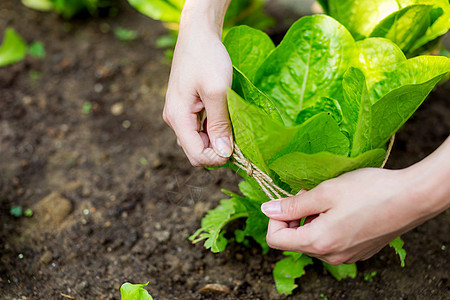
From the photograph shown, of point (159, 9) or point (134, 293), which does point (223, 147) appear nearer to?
point (134, 293)

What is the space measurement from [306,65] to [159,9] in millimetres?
985

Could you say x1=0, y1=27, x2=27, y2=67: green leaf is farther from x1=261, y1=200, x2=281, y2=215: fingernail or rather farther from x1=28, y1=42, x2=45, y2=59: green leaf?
x1=261, y1=200, x2=281, y2=215: fingernail

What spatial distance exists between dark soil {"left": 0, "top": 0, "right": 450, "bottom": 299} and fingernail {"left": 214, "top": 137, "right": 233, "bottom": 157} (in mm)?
431

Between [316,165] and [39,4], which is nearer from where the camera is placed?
[316,165]

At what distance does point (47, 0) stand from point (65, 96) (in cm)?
74

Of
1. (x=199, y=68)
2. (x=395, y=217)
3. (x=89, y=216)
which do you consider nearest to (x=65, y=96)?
(x=89, y=216)

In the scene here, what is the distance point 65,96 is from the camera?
221 cm

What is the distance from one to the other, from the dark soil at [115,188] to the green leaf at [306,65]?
1.55 feet

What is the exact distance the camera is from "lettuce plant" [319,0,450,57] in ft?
4.25

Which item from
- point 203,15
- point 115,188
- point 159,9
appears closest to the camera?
point 203,15

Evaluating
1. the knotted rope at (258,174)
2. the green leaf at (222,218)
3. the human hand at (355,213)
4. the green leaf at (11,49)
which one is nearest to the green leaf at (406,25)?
the knotted rope at (258,174)

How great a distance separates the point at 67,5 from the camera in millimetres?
2465

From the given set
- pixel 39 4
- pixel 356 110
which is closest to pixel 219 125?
pixel 356 110

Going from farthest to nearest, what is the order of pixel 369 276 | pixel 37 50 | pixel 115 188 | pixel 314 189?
pixel 37 50
pixel 115 188
pixel 369 276
pixel 314 189
